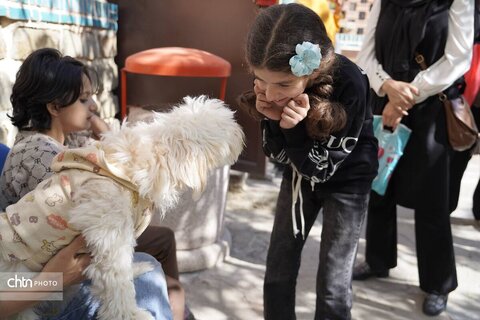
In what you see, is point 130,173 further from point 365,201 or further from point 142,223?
point 365,201

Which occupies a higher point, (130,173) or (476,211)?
(130,173)

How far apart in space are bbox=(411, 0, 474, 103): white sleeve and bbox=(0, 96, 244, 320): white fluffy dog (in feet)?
4.54

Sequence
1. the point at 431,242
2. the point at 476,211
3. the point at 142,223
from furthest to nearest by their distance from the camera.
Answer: the point at 476,211 → the point at 431,242 → the point at 142,223

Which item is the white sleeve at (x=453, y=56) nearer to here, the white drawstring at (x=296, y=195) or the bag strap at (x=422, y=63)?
the bag strap at (x=422, y=63)

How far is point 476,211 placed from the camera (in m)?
4.13

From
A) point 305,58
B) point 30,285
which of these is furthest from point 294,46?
point 30,285

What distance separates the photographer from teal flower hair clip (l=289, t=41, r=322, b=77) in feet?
4.91

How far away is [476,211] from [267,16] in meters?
3.40

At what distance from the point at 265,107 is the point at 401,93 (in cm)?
105

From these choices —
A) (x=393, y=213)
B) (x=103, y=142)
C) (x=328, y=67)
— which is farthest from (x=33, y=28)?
(x=393, y=213)

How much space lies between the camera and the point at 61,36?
133 inches

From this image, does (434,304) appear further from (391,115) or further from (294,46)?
(294,46)

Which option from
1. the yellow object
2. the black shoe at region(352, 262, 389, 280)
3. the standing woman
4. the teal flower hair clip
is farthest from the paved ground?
the yellow object

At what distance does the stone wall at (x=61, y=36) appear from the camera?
2746mm
